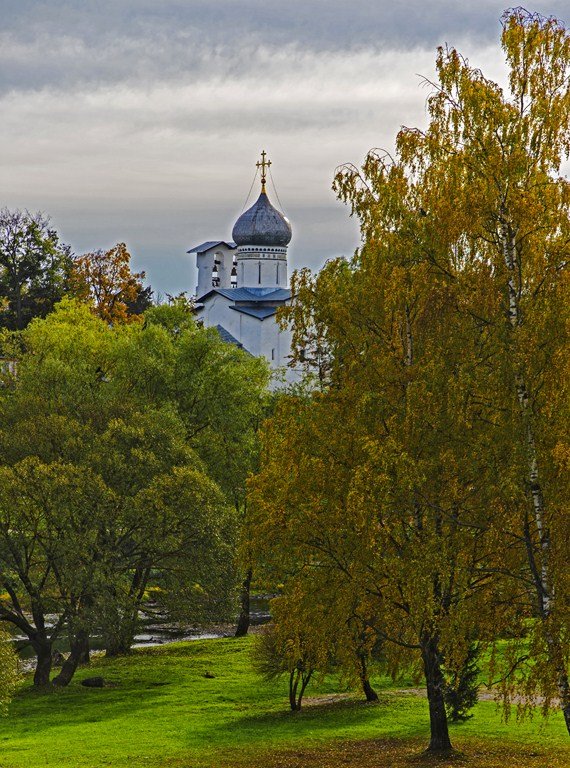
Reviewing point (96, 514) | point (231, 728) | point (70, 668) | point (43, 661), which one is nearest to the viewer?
point (231, 728)

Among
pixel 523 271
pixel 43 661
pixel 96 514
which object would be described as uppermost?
pixel 523 271

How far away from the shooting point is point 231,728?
3011cm

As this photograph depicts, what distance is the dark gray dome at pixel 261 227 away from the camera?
11350 cm

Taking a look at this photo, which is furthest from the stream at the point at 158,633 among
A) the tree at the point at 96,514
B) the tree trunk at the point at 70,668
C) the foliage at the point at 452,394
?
the foliage at the point at 452,394

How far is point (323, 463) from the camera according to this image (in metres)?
21.1

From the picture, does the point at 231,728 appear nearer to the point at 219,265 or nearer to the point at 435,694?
the point at 435,694

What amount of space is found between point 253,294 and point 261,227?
7004mm

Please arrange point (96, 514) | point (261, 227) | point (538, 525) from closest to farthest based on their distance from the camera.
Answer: point (538, 525) < point (96, 514) < point (261, 227)

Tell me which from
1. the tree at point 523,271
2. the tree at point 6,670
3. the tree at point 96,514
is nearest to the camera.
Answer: the tree at point 523,271

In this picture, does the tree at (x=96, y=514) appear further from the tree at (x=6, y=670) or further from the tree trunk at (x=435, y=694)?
the tree trunk at (x=435, y=694)

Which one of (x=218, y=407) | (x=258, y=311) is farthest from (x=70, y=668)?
(x=258, y=311)

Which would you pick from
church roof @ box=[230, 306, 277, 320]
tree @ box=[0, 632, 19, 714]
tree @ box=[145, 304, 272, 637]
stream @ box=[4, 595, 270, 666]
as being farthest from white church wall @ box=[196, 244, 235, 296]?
tree @ box=[0, 632, 19, 714]

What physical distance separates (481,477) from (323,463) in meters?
3.13

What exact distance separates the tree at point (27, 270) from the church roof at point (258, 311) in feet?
63.1
